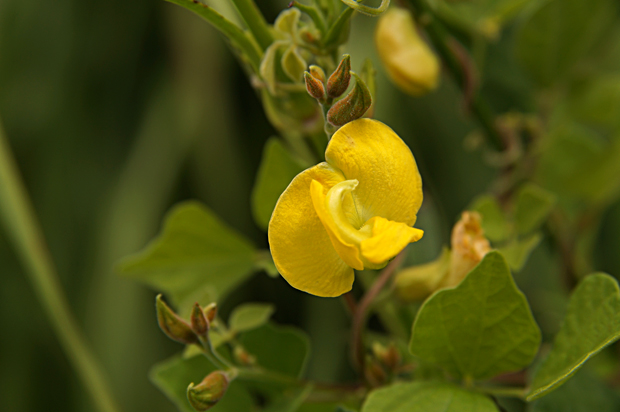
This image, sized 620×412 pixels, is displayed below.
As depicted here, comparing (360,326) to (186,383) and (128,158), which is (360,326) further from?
(128,158)

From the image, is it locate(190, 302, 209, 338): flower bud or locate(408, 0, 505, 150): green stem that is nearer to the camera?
locate(190, 302, 209, 338): flower bud

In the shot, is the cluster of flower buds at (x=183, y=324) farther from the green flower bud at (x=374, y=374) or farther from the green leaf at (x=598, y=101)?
the green leaf at (x=598, y=101)

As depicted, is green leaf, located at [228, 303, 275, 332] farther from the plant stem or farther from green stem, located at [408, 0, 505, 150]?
green stem, located at [408, 0, 505, 150]

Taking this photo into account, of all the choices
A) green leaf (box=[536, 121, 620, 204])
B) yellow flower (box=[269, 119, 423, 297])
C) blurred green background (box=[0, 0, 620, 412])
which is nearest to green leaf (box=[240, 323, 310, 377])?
yellow flower (box=[269, 119, 423, 297])

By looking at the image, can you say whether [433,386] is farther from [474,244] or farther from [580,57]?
[580,57]

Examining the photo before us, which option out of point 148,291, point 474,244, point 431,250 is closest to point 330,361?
point 148,291

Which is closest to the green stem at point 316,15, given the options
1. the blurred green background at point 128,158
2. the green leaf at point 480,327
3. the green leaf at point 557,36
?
the green leaf at point 480,327
